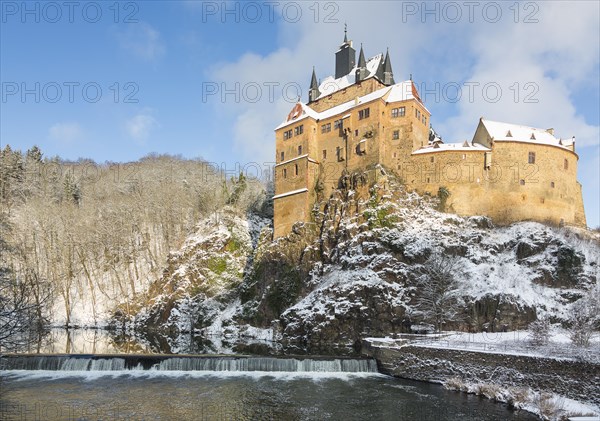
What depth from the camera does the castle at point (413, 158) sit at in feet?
167

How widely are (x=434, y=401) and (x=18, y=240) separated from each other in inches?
2768

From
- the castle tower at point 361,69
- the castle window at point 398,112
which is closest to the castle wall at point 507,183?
the castle window at point 398,112

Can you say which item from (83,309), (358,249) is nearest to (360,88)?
(358,249)

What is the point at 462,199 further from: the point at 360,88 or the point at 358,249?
the point at 360,88

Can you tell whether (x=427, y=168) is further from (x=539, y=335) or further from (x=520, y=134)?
(x=539, y=335)

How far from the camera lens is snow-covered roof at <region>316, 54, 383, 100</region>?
6456cm

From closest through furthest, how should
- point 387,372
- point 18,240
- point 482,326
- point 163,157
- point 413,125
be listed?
point 387,372
point 482,326
point 413,125
point 18,240
point 163,157

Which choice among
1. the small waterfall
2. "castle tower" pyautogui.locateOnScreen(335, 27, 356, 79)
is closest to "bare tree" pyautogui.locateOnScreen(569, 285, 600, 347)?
the small waterfall

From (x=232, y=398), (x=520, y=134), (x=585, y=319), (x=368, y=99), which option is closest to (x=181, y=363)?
(x=232, y=398)

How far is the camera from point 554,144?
52.2 metres

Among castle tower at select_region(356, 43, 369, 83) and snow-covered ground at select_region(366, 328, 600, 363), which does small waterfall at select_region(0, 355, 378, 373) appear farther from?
castle tower at select_region(356, 43, 369, 83)

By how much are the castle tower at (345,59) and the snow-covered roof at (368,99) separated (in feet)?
29.1

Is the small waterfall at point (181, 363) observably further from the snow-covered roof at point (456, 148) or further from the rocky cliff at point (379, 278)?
the snow-covered roof at point (456, 148)

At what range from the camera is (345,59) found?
69812 mm
